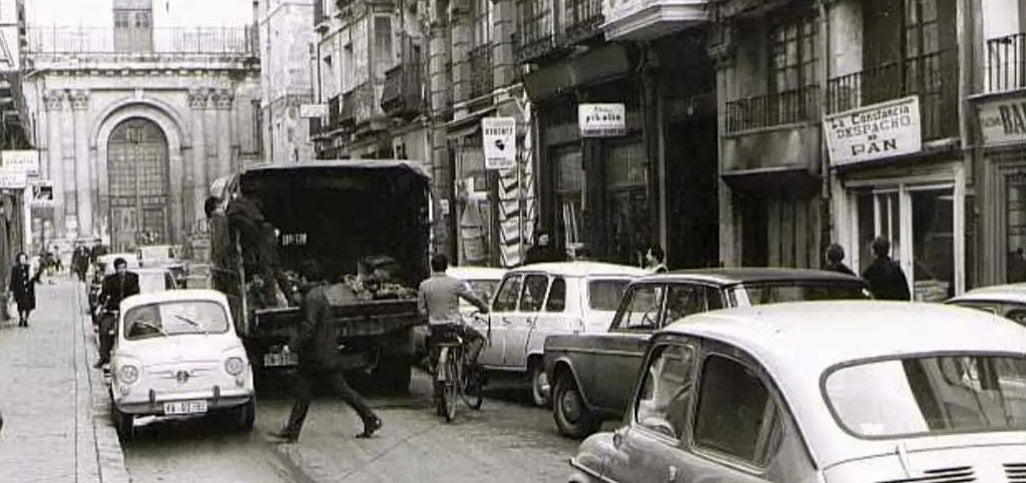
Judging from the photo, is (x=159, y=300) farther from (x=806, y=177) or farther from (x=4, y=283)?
(x=4, y=283)

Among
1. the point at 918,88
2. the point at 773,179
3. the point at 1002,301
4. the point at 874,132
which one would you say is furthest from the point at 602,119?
the point at 1002,301

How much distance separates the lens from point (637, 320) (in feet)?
39.3

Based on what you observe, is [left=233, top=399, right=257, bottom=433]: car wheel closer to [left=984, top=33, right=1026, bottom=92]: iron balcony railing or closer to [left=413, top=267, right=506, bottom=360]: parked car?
[left=413, top=267, right=506, bottom=360]: parked car

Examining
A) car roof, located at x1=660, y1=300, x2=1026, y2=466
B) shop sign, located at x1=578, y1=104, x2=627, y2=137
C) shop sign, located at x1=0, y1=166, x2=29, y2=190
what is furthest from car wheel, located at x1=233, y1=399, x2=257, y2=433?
shop sign, located at x1=0, y1=166, x2=29, y2=190

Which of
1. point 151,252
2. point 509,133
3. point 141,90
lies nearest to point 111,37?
point 141,90

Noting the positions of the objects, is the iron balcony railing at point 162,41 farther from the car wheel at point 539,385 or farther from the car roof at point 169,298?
the car wheel at point 539,385

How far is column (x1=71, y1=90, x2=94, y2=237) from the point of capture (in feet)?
240

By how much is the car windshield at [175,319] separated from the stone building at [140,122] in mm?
58698

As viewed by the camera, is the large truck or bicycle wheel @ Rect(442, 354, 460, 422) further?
the large truck

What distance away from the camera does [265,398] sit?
17.4 m

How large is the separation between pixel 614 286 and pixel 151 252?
4809 centimetres

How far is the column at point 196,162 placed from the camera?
7594 centimetres

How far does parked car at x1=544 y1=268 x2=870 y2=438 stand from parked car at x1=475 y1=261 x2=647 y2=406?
147 centimetres

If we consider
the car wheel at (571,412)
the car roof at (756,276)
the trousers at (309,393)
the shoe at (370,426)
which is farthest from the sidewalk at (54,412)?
the car roof at (756,276)
